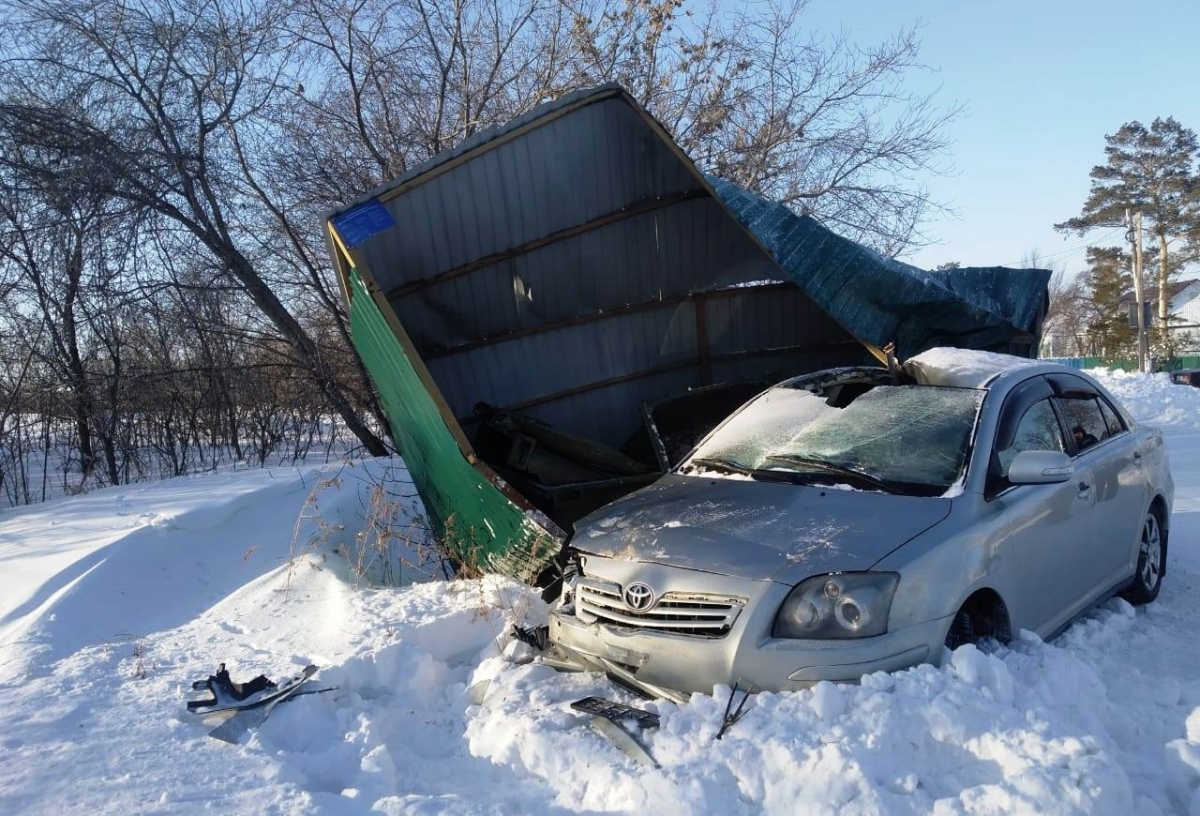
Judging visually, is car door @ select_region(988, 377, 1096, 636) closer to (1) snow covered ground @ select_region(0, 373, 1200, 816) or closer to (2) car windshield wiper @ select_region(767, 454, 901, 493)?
(1) snow covered ground @ select_region(0, 373, 1200, 816)

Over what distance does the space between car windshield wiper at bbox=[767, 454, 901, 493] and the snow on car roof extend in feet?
3.05

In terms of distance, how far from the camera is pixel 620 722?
327 cm

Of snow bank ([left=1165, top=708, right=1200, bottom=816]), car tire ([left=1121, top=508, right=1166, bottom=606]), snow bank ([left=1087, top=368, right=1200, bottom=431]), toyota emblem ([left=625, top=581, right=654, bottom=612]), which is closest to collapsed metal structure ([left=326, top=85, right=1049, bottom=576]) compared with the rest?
toyota emblem ([left=625, top=581, right=654, bottom=612])

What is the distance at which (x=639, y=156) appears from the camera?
8367mm

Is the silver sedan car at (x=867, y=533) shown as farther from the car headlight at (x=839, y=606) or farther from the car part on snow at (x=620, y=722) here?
the car part on snow at (x=620, y=722)

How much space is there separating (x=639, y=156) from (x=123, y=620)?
5709mm

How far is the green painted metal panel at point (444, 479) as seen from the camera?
5199 mm

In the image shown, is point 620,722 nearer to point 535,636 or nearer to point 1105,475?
point 535,636

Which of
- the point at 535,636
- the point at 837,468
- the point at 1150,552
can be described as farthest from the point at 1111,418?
the point at 535,636

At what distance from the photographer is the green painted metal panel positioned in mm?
5199

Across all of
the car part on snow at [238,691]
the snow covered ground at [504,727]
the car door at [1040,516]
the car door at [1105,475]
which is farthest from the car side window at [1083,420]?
the car part on snow at [238,691]

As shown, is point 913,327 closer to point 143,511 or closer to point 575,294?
point 575,294

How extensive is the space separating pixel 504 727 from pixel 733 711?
91 centimetres

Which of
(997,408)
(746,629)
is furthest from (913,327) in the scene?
(746,629)
